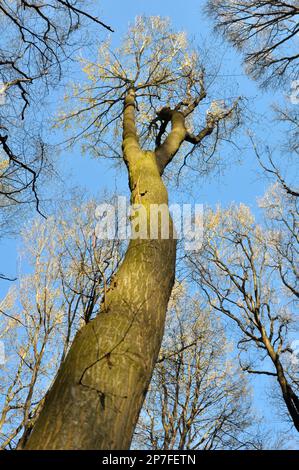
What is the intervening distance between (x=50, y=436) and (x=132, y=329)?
27.1 inches

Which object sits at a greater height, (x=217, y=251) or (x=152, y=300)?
(x=217, y=251)

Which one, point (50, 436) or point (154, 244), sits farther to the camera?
point (154, 244)

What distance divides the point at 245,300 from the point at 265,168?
2.27m

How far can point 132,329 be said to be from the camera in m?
2.21

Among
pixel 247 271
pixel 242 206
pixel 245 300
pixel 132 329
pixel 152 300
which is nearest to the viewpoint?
pixel 132 329

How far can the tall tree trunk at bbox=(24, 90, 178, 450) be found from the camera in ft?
5.59

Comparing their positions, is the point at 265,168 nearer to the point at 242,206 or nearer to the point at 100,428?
the point at 242,206

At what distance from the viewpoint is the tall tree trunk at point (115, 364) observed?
5.59 ft

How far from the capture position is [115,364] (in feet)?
6.55

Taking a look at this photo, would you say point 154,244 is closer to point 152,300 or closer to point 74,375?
point 152,300

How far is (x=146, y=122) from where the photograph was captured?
22.3 ft

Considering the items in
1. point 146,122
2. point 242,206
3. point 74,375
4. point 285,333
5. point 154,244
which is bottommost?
point 74,375
